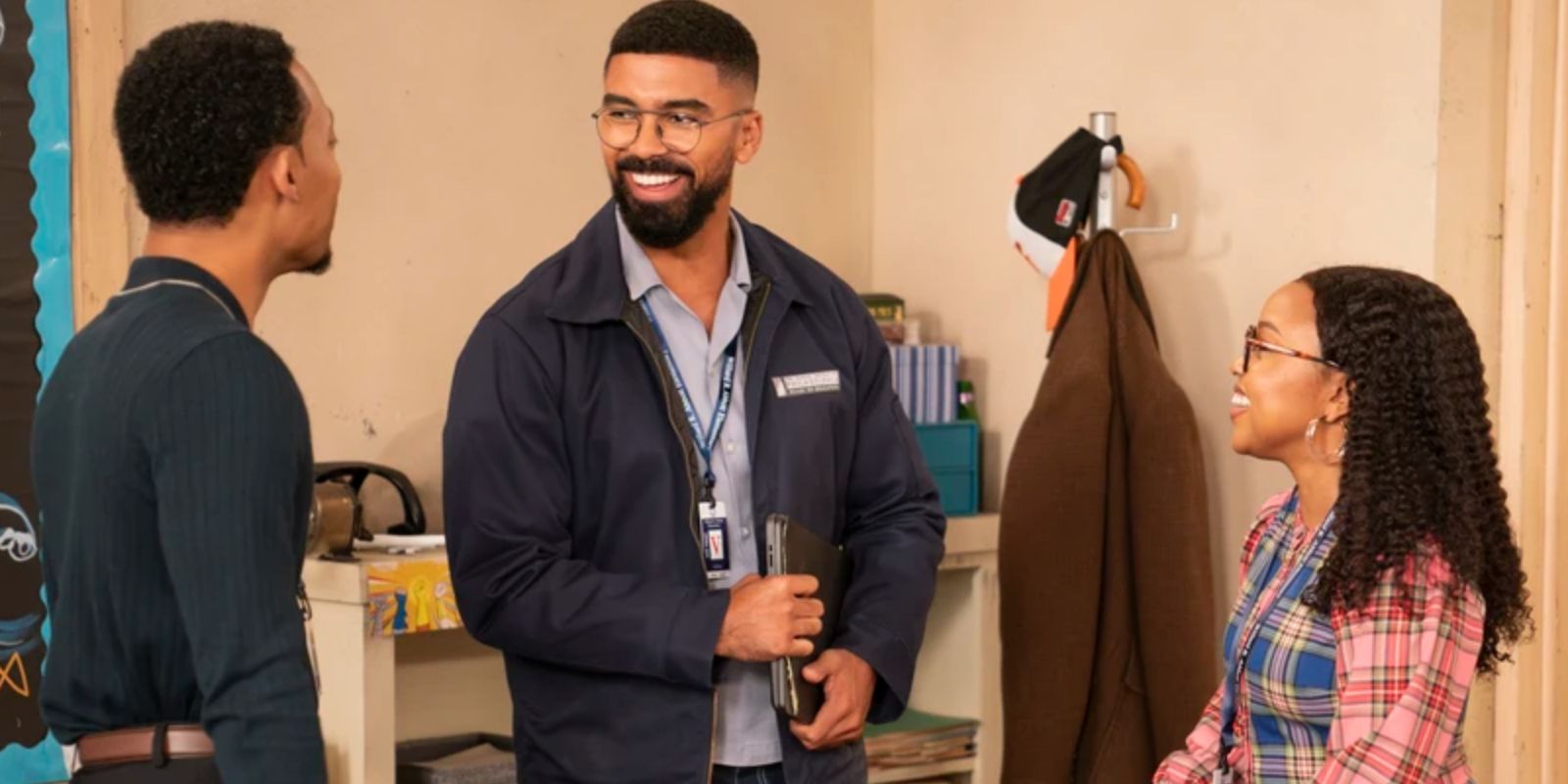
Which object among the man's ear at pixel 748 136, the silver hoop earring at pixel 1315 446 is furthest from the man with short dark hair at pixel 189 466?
the silver hoop earring at pixel 1315 446

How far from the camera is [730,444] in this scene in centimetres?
239

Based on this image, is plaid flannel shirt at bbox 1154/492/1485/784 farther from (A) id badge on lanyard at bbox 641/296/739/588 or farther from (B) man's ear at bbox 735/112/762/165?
(B) man's ear at bbox 735/112/762/165

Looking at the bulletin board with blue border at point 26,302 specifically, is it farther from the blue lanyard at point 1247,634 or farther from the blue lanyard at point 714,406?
the blue lanyard at point 1247,634

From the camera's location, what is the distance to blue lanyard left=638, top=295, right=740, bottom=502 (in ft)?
7.74

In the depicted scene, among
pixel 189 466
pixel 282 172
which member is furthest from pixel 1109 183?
pixel 189 466

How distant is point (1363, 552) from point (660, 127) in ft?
3.44

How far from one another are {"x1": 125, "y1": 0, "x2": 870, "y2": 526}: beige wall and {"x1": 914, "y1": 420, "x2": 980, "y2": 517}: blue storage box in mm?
925

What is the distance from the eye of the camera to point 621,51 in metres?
2.46

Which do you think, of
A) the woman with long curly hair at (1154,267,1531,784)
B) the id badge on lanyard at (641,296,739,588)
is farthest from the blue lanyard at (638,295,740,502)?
the woman with long curly hair at (1154,267,1531,784)

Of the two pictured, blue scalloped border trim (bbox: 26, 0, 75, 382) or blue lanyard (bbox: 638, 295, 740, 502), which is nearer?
blue lanyard (bbox: 638, 295, 740, 502)

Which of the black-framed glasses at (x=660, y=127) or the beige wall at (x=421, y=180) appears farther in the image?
the beige wall at (x=421, y=180)

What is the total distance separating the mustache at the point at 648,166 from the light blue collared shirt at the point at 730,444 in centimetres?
9

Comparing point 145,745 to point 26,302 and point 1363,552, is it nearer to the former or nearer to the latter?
point 1363,552

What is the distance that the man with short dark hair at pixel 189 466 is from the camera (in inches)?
64.1
